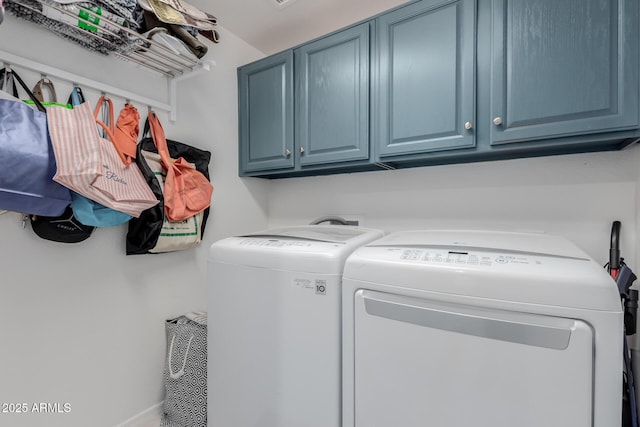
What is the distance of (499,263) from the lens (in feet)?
2.65

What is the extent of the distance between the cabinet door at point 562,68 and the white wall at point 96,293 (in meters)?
1.52

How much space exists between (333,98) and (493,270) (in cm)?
119

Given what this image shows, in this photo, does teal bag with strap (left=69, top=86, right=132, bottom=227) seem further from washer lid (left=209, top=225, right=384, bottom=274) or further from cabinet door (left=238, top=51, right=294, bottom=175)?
cabinet door (left=238, top=51, right=294, bottom=175)

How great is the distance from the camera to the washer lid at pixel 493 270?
0.69 metres

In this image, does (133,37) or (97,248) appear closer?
(133,37)

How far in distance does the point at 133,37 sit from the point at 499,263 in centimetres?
152

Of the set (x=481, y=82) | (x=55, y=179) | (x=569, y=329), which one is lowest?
(x=569, y=329)

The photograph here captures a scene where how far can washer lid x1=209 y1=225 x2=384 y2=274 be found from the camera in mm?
1034

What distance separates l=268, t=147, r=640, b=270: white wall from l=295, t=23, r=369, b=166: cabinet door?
36cm

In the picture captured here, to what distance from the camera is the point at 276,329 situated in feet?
3.61

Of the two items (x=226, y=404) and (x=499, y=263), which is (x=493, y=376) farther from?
(x=226, y=404)

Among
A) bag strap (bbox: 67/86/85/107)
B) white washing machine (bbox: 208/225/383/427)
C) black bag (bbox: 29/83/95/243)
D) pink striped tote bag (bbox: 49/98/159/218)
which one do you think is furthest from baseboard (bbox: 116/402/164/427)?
bag strap (bbox: 67/86/85/107)

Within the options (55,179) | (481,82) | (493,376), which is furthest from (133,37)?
(493,376)

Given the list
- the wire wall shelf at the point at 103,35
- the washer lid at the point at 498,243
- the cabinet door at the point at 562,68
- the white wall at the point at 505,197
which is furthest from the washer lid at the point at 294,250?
the wire wall shelf at the point at 103,35
